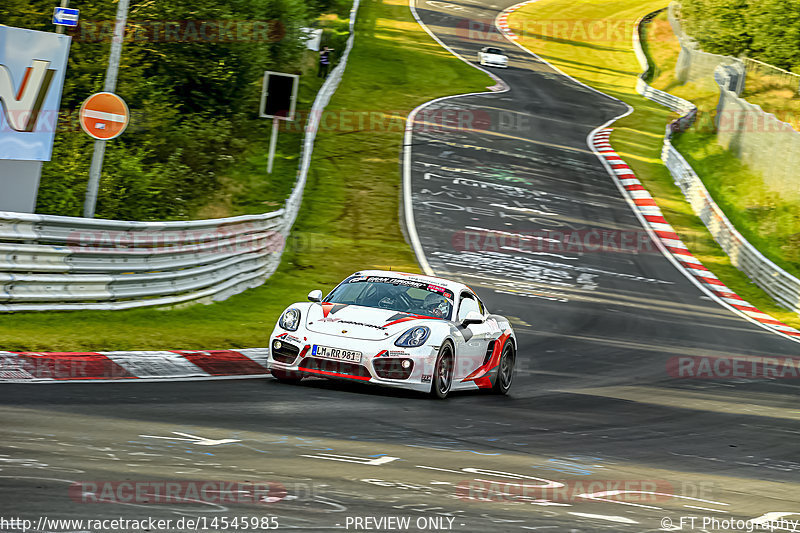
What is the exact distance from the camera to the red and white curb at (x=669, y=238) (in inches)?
895

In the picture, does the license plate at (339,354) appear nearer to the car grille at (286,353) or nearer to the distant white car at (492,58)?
the car grille at (286,353)

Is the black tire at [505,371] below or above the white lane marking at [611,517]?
below

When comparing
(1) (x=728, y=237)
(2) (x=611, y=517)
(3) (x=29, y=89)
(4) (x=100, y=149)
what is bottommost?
(1) (x=728, y=237)

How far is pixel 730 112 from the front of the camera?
36.1 m

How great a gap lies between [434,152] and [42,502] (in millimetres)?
29972

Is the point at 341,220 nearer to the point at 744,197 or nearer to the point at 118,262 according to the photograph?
the point at 118,262

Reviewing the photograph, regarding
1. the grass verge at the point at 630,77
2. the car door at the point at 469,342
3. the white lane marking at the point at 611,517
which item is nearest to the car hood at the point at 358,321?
the car door at the point at 469,342

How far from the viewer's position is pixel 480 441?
889 centimetres

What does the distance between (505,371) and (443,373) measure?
164cm

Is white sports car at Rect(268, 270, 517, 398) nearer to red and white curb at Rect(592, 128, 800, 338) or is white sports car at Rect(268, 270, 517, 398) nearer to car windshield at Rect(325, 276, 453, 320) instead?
car windshield at Rect(325, 276, 453, 320)

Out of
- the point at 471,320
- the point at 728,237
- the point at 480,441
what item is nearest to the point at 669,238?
the point at 728,237

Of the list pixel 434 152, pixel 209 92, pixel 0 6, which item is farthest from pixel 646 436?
pixel 434 152

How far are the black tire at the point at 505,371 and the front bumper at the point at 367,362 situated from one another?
177 centimetres

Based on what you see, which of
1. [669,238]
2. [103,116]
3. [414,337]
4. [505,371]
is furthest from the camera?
[669,238]
